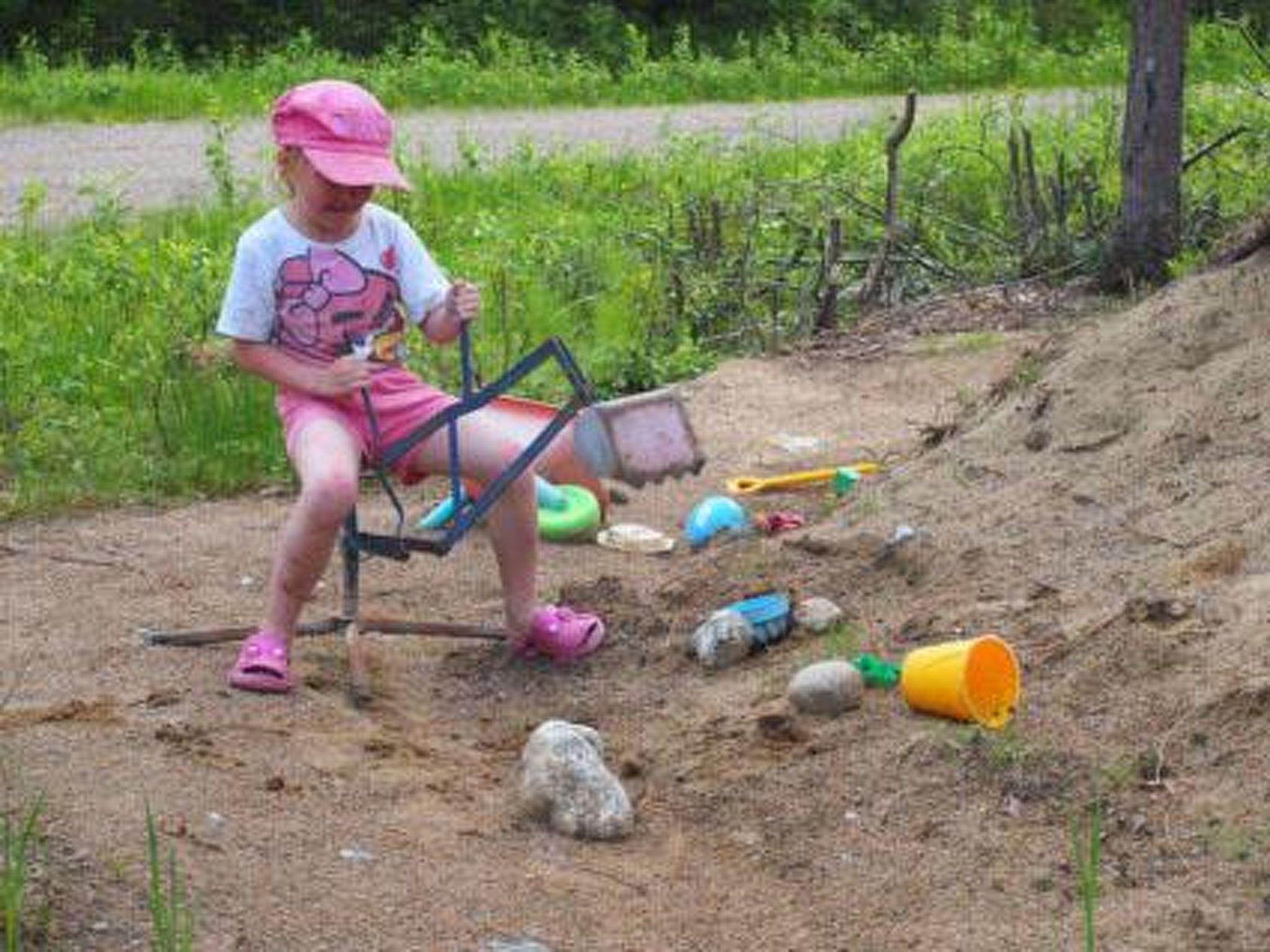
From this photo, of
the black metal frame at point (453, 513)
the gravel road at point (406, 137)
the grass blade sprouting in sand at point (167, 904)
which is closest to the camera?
the grass blade sprouting in sand at point (167, 904)

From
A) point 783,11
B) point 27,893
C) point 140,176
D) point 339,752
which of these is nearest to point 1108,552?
point 339,752

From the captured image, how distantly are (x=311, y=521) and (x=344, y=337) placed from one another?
44cm

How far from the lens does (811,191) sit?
9.10 m

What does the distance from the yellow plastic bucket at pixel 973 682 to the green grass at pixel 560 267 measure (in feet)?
9.41

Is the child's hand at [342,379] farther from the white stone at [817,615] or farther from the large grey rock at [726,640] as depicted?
the white stone at [817,615]

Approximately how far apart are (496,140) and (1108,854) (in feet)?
36.0

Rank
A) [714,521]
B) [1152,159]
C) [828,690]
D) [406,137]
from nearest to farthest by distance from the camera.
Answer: [828,690]
[714,521]
[1152,159]
[406,137]

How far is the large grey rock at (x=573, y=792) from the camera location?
376cm

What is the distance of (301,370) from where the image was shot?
4559 millimetres

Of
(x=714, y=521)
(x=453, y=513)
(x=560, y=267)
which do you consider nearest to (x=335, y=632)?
(x=453, y=513)

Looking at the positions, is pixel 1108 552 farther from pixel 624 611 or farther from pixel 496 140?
pixel 496 140

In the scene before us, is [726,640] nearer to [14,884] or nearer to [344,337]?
[344,337]

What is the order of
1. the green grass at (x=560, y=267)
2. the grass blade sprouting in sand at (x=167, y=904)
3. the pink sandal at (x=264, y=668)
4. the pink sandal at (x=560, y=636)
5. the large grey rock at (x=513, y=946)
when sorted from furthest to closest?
the green grass at (x=560, y=267) → the pink sandal at (x=560, y=636) → the pink sandal at (x=264, y=668) → the large grey rock at (x=513, y=946) → the grass blade sprouting in sand at (x=167, y=904)

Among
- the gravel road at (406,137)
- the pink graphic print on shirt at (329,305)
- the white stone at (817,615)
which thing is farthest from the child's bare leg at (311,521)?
the gravel road at (406,137)
